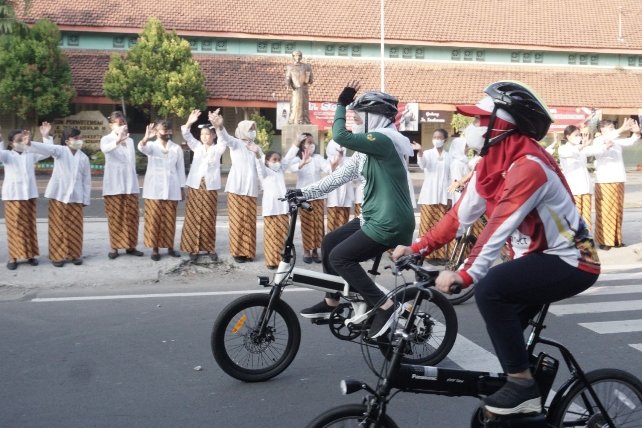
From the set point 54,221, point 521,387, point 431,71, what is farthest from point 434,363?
point 431,71

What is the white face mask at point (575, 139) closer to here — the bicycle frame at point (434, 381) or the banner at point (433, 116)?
the bicycle frame at point (434, 381)

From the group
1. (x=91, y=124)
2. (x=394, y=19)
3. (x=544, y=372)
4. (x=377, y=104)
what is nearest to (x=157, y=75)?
(x=91, y=124)

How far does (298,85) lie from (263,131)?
A: 28.3 feet

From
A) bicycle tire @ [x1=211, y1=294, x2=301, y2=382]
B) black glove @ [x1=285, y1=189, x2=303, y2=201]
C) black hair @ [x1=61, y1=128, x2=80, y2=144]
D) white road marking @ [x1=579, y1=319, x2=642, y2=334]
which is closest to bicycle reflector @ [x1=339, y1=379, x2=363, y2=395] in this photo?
bicycle tire @ [x1=211, y1=294, x2=301, y2=382]

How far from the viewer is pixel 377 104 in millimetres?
5695

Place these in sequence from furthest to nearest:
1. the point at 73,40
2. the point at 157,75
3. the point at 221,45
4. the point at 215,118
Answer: the point at 221,45 < the point at 73,40 < the point at 157,75 < the point at 215,118

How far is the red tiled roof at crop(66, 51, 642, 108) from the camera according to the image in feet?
97.0

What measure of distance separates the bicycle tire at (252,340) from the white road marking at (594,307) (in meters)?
3.14

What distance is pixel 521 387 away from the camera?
354 centimetres

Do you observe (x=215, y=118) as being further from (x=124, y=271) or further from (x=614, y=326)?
(x=614, y=326)

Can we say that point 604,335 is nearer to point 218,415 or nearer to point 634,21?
point 218,415

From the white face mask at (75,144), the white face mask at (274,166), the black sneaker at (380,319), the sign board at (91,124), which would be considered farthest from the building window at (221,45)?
the black sneaker at (380,319)

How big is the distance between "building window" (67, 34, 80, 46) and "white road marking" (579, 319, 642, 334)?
2704 centimetres

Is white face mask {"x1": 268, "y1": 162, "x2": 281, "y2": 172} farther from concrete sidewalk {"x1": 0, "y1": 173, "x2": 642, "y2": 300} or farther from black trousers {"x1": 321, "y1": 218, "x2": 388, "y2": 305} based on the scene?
black trousers {"x1": 321, "y1": 218, "x2": 388, "y2": 305}
